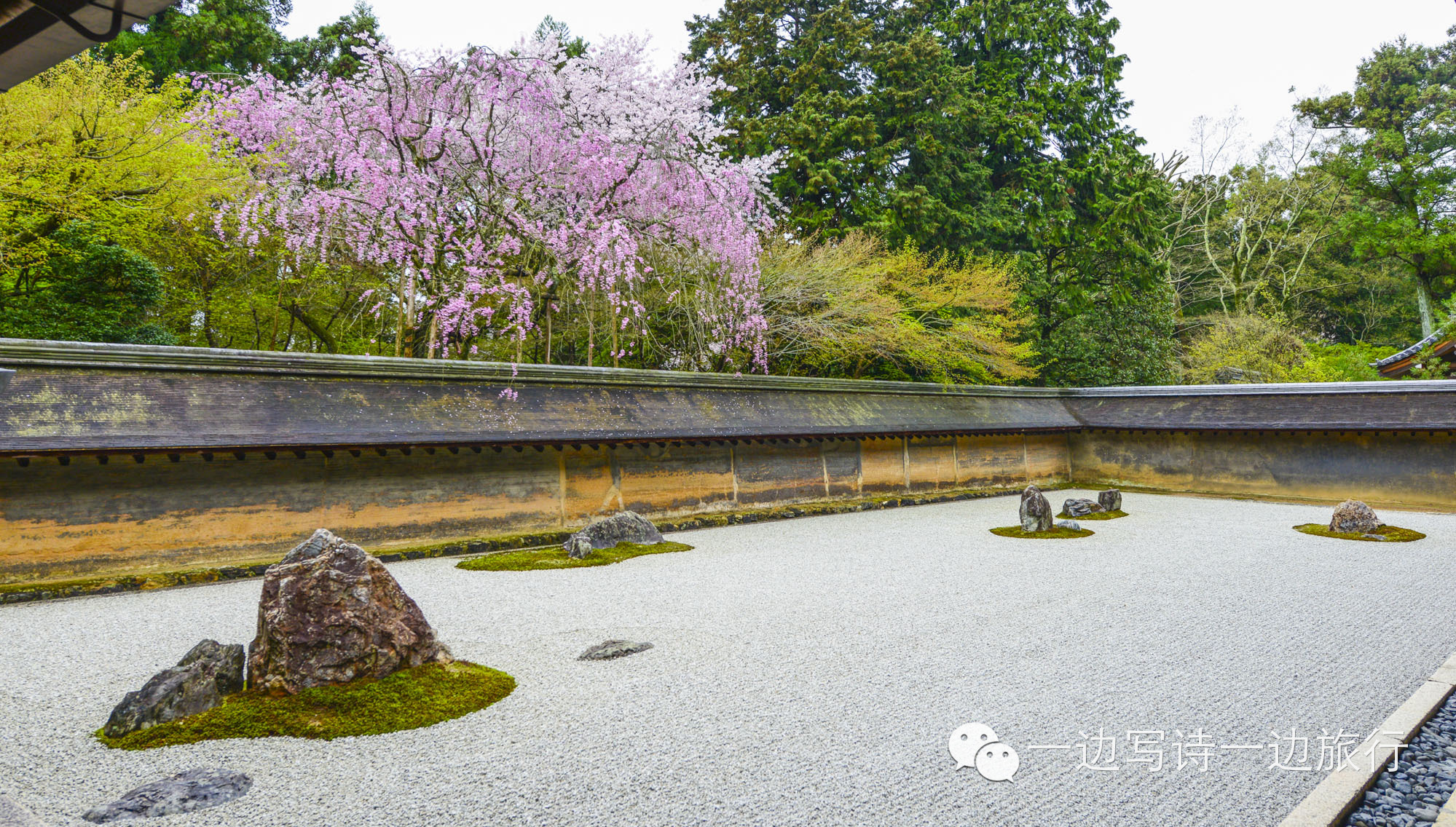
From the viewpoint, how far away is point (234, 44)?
16.5 m

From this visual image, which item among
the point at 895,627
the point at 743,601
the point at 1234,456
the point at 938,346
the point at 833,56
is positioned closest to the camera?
the point at 895,627

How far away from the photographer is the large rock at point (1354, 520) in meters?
8.16

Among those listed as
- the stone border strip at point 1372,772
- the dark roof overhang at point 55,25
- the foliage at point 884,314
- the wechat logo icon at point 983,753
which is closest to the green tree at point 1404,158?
the foliage at point 884,314

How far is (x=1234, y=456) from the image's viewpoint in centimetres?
1224

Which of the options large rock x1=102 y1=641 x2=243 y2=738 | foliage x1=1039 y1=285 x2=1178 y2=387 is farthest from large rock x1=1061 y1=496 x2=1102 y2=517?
foliage x1=1039 y1=285 x2=1178 y2=387

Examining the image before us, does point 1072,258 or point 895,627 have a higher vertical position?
point 1072,258

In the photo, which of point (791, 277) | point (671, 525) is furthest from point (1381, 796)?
point (791, 277)

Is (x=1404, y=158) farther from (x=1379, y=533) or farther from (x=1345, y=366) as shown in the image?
(x=1379, y=533)

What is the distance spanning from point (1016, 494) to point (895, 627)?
31.3ft

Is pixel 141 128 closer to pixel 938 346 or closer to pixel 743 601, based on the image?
pixel 743 601

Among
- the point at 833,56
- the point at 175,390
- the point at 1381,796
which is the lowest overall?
the point at 1381,796

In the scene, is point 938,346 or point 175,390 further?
point 938,346

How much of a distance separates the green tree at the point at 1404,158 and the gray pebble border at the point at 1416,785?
78.7 ft

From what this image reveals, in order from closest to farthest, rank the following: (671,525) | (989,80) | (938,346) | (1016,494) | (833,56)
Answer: (671,525) < (1016,494) < (938,346) < (833,56) < (989,80)
